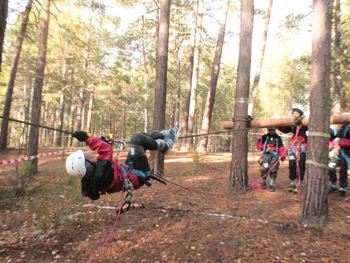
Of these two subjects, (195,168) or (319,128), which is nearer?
(319,128)

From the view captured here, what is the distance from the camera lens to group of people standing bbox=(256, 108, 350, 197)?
221 inches

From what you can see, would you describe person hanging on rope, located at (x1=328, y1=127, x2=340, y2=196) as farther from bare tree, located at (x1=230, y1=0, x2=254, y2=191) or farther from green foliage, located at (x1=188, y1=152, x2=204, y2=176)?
green foliage, located at (x1=188, y1=152, x2=204, y2=176)

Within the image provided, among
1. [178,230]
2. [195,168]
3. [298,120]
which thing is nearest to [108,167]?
[178,230]

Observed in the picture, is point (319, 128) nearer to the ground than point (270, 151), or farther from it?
farther from it

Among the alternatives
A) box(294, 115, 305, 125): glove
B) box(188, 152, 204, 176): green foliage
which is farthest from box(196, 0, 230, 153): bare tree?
box(294, 115, 305, 125): glove

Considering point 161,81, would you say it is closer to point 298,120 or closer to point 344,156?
point 298,120

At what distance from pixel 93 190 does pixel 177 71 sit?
18739 millimetres

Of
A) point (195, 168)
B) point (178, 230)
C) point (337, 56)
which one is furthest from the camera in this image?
point (337, 56)

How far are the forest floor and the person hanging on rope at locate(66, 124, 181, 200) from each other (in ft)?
2.15

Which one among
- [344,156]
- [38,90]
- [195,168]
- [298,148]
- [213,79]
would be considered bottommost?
[195,168]

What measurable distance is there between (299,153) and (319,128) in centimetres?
189

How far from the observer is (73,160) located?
3.69m

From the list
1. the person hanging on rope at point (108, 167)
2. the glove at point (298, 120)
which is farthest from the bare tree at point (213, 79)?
the person hanging on rope at point (108, 167)

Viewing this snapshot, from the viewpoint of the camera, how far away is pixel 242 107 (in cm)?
609
